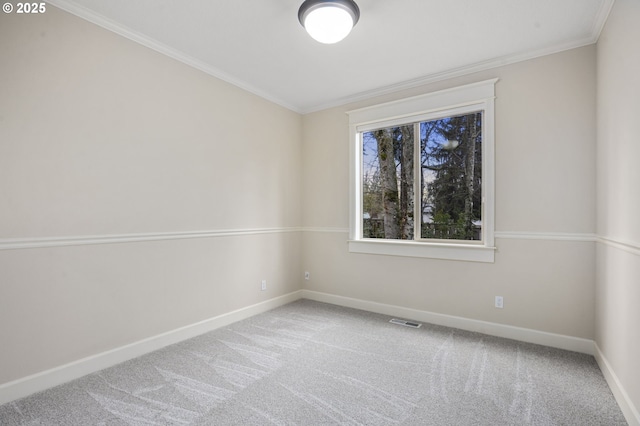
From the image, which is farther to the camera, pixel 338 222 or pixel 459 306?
pixel 338 222

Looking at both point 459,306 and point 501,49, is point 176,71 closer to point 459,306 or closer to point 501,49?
point 501,49

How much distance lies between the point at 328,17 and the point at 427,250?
2.45m

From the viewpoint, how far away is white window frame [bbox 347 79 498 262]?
2998 mm

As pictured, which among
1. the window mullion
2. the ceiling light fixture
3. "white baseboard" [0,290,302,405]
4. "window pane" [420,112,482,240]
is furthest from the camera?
the window mullion

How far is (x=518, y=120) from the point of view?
2.86 meters

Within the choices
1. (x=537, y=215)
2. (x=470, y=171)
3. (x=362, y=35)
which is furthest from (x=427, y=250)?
(x=362, y=35)

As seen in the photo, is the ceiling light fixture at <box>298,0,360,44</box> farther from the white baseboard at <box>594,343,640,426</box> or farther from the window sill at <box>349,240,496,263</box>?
the white baseboard at <box>594,343,640,426</box>

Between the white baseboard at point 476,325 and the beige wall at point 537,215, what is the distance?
6 cm

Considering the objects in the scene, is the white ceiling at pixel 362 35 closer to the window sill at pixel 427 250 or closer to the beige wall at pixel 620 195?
the beige wall at pixel 620 195

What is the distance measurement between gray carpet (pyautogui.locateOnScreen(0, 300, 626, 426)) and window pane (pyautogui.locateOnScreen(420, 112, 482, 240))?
1129 mm

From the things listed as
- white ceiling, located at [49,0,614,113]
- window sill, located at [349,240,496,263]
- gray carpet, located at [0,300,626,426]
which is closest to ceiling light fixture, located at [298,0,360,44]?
white ceiling, located at [49,0,614,113]

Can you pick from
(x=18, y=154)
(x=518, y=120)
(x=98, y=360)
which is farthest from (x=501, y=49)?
(x=98, y=360)

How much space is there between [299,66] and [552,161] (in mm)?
2567

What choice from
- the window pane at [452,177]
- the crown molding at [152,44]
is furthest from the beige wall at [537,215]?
the crown molding at [152,44]
